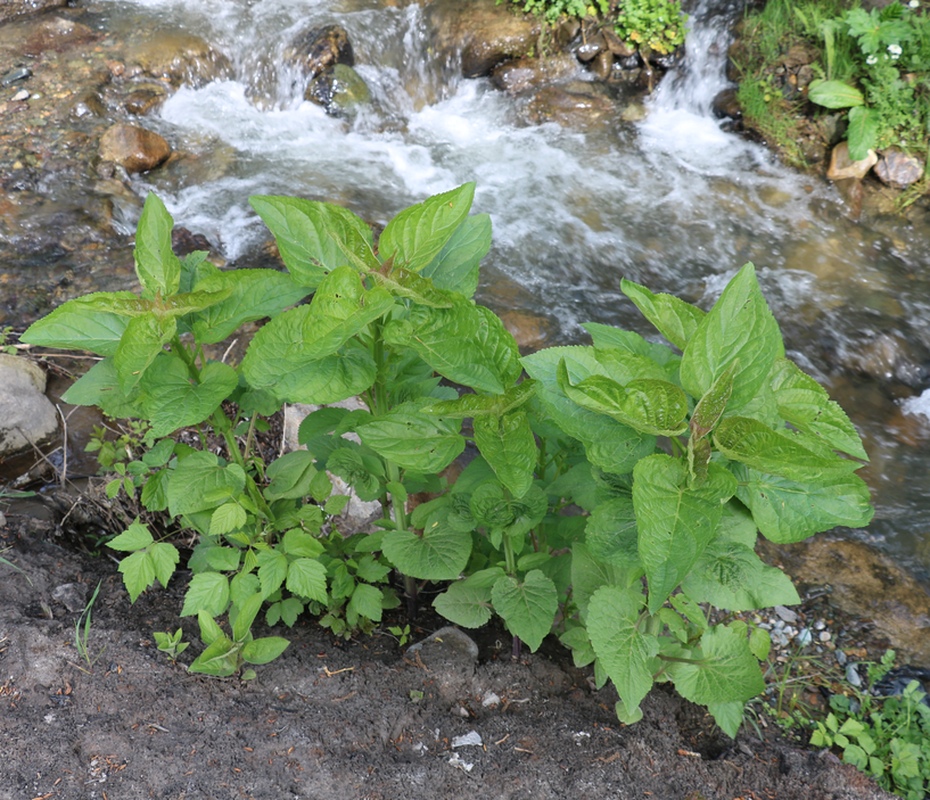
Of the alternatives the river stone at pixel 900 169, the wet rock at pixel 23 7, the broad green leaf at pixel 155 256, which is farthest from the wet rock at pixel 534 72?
the broad green leaf at pixel 155 256

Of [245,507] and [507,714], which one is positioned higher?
[245,507]

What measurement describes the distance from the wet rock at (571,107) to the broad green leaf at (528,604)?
19.4 feet

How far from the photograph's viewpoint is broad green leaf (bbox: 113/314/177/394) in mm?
1652

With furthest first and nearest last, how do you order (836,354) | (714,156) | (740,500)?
(714,156) → (836,354) → (740,500)

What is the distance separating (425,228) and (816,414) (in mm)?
911

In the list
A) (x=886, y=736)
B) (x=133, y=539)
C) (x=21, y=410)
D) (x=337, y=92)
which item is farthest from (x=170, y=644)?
(x=337, y=92)

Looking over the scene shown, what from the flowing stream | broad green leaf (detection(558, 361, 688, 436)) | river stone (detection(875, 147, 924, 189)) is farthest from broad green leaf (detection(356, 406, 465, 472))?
river stone (detection(875, 147, 924, 189))

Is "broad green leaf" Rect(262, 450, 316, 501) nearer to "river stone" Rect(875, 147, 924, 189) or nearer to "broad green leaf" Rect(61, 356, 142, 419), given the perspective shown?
"broad green leaf" Rect(61, 356, 142, 419)

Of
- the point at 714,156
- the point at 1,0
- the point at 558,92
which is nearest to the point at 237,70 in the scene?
the point at 1,0

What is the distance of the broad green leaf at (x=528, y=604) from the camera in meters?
1.98

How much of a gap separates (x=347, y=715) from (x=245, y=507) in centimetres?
61

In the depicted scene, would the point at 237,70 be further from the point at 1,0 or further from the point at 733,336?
the point at 733,336

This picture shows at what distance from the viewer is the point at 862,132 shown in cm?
617

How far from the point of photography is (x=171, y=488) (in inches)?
78.0
